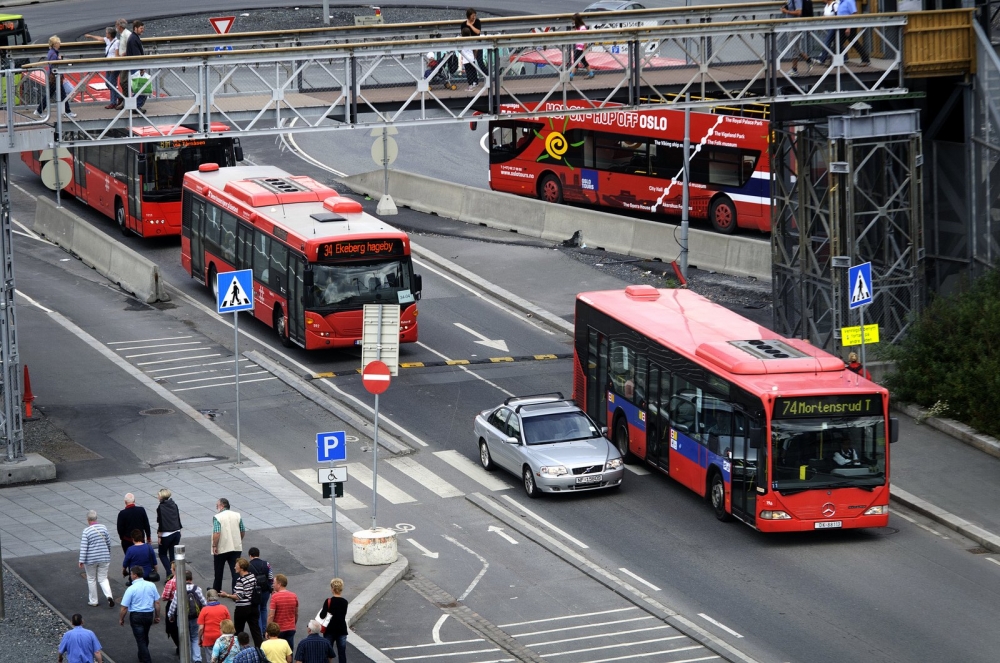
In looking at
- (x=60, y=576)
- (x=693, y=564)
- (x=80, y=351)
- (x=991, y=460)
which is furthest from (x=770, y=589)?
(x=80, y=351)

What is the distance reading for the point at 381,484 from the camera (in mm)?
27750

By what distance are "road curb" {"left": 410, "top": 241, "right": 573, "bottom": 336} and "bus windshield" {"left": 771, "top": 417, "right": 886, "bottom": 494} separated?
1302 cm

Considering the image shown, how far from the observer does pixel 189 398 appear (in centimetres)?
3234

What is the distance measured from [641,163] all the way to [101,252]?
14.7m

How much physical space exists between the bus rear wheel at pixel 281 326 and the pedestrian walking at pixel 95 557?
1394cm

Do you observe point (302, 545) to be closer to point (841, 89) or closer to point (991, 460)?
point (991, 460)

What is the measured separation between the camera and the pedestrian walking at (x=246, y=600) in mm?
20000

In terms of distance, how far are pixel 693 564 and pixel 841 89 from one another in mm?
11807

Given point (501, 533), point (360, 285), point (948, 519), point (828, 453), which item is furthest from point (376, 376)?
point (360, 285)

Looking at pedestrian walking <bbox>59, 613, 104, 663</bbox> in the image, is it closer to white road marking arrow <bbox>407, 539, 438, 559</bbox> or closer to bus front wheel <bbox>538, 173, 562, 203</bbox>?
white road marking arrow <bbox>407, 539, 438, 559</bbox>

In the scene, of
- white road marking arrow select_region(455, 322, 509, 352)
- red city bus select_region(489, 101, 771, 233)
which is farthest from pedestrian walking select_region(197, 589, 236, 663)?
red city bus select_region(489, 101, 771, 233)

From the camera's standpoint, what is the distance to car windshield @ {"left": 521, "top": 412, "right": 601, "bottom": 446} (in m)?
27.0

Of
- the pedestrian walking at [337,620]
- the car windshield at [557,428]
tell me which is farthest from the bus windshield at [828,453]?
the pedestrian walking at [337,620]

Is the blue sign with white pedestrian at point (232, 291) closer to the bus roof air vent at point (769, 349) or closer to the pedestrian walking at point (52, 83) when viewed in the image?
the pedestrian walking at point (52, 83)
